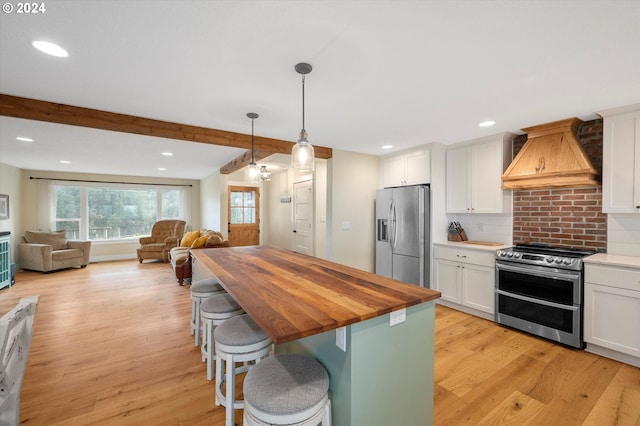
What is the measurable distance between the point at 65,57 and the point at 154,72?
505 mm

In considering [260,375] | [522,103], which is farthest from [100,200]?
[522,103]

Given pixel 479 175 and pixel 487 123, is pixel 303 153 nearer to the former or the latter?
pixel 487 123

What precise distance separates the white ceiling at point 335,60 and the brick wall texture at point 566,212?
378 millimetres

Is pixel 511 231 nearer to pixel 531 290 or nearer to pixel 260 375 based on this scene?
pixel 531 290

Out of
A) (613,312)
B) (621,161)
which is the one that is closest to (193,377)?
(613,312)

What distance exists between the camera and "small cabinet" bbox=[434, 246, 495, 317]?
327 cm

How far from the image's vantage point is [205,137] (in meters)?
3.38

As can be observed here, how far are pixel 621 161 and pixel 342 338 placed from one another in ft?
10.9

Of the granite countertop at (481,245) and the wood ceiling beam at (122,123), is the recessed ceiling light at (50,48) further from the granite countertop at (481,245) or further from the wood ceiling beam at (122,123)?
the granite countertop at (481,245)

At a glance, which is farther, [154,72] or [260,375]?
[154,72]

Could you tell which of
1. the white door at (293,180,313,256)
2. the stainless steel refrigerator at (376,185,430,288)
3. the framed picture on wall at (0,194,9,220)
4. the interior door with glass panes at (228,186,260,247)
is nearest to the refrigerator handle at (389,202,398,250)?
the stainless steel refrigerator at (376,185,430,288)

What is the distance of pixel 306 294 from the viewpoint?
4.75 ft

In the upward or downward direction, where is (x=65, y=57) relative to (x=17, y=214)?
upward

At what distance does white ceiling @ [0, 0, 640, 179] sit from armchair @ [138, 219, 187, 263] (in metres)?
4.17
